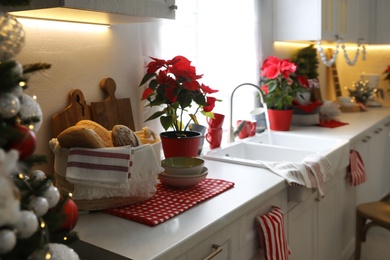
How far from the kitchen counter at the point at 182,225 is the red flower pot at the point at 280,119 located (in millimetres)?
1047

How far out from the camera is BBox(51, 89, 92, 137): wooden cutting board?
142cm

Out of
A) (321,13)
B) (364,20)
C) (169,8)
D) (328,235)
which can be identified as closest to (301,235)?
(328,235)

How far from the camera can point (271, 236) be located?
4.61 ft

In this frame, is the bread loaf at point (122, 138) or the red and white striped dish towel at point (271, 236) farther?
the red and white striped dish towel at point (271, 236)

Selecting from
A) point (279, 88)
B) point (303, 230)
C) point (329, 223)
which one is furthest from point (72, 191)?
point (279, 88)

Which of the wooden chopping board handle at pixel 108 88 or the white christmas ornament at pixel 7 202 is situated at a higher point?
the wooden chopping board handle at pixel 108 88

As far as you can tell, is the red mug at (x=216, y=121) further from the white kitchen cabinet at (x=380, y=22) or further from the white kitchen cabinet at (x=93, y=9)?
the white kitchen cabinet at (x=380, y=22)

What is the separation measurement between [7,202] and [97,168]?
2.13 feet

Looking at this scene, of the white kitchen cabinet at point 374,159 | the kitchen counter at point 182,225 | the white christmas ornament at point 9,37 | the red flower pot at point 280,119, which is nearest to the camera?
the white christmas ornament at point 9,37

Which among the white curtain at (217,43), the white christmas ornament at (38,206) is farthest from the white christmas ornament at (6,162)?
the white curtain at (217,43)

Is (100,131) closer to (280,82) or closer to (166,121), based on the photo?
(166,121)

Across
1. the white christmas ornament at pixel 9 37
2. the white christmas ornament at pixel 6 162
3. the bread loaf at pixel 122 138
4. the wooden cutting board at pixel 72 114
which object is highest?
the white christmas ornament at pixel 9 37

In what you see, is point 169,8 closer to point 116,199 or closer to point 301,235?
point 116,199

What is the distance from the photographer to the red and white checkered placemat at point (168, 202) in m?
1.18
